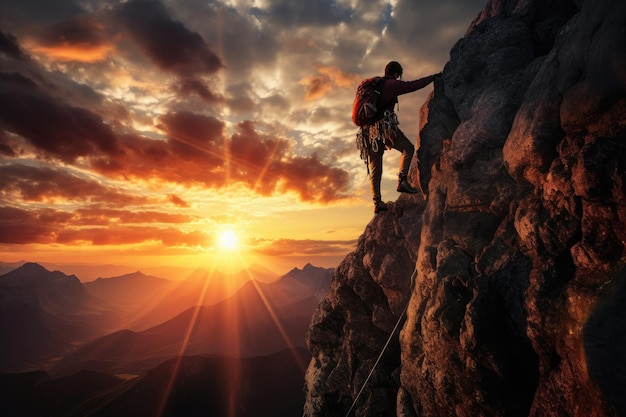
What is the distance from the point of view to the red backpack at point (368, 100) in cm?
1188

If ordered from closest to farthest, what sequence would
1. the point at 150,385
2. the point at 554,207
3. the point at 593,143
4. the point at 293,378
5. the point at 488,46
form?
the point at 593,143 < the point at 554,207 < the point at 488,46 < the point at 150,385 < the point at 293,378

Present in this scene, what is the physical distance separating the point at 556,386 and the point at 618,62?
283 inches

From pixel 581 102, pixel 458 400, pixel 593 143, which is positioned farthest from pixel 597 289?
pixel 458 400

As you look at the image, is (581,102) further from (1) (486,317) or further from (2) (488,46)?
(2) (488,46)

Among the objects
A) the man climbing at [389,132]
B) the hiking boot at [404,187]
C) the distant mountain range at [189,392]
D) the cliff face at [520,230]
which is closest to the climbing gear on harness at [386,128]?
the man climbing at [389,132]

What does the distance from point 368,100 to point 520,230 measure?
6798 millimetres

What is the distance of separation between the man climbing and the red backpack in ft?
0.62

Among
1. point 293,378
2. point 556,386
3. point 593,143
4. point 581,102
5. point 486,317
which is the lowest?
point 293,378

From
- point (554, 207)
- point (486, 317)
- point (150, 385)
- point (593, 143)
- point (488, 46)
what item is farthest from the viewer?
point (150, 385)

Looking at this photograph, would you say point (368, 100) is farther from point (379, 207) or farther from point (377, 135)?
point (379, 207)

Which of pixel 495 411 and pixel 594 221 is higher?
pixel 594 221

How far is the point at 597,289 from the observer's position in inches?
256

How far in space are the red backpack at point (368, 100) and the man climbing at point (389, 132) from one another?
0.19 meters

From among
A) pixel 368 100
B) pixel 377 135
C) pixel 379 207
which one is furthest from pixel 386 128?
pixel 379 207
